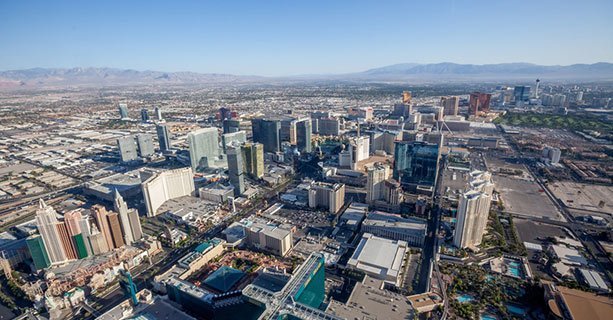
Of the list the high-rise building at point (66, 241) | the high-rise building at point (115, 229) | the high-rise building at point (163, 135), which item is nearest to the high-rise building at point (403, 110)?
the high-rise building at point (163, 135)

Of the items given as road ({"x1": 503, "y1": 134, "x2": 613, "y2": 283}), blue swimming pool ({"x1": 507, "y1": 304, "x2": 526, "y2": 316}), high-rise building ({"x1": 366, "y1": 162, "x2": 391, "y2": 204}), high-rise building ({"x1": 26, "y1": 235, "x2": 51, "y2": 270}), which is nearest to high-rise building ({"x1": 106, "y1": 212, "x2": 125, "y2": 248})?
high-rise building ({"x1": 26, "y1": 235, "x2": 51, "y2": 270})

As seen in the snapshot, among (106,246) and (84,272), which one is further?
(106,246)

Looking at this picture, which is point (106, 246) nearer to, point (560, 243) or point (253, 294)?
point (253, 294)

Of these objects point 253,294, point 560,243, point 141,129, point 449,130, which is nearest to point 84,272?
point 253,294

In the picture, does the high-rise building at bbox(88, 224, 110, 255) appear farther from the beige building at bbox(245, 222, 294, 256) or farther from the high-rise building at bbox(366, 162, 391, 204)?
the high-rise building at bbox(366, 162, 391, 204)

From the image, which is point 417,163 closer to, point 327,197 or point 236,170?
point 327,197

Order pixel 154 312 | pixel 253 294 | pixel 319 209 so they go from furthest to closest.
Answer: pixel 319 209 → pixel 154 312 → pixel 253 294

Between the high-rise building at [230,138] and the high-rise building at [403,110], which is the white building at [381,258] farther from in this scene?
the high-rise building at [403,110]
